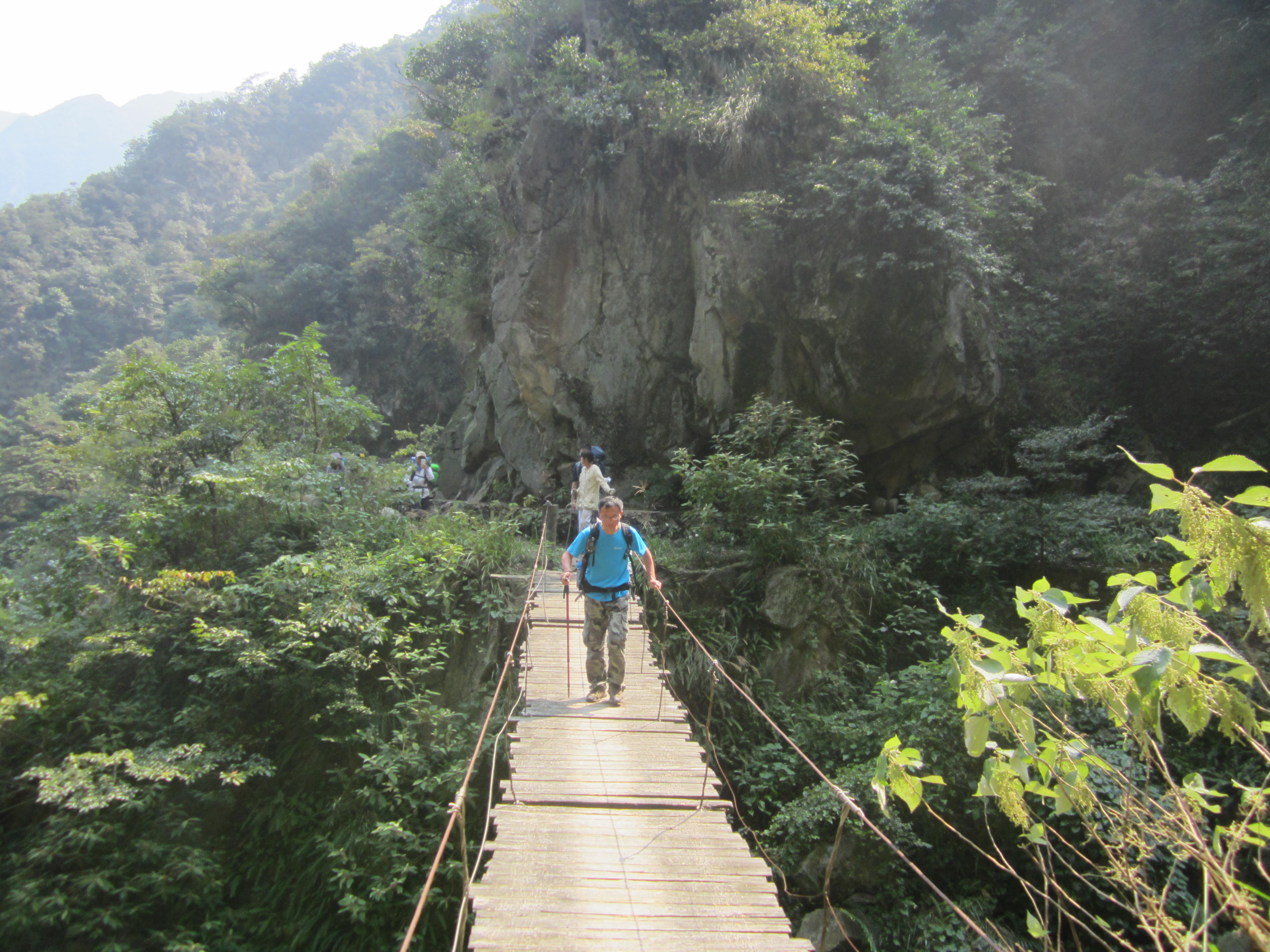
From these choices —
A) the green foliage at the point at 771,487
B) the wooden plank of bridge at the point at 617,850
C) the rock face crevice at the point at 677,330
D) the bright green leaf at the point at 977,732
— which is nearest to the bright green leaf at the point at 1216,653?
the bright green leaf at the point at 977,732

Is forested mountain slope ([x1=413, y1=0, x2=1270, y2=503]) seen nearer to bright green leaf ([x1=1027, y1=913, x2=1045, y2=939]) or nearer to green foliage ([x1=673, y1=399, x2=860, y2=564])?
green foliage ([x1=673, y1=399, x2=860, y2=564])

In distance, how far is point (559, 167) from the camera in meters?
11.5

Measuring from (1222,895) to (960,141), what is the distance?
10272mm

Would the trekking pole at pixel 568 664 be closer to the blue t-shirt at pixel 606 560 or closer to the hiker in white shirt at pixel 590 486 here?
the blue t-shirt at pixel 606 560

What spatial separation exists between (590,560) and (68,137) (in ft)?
411

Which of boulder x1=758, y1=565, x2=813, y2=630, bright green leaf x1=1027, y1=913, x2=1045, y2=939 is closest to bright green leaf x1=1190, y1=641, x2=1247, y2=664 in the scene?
bright green leaf x1=1027, y1=913, x2=1045, y2=939

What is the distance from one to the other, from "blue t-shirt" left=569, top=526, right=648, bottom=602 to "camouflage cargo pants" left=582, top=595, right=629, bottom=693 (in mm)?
83

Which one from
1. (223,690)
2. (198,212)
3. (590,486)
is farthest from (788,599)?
(198,212)

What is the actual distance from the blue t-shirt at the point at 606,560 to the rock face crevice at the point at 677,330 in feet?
17.8

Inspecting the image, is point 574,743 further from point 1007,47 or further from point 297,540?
point 1007,47

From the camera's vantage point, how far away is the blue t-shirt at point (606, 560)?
15.1ft

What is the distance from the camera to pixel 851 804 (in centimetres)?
254

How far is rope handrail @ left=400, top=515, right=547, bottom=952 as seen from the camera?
2.08 m

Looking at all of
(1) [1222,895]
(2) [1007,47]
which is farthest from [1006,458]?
(1) [1222,895]
